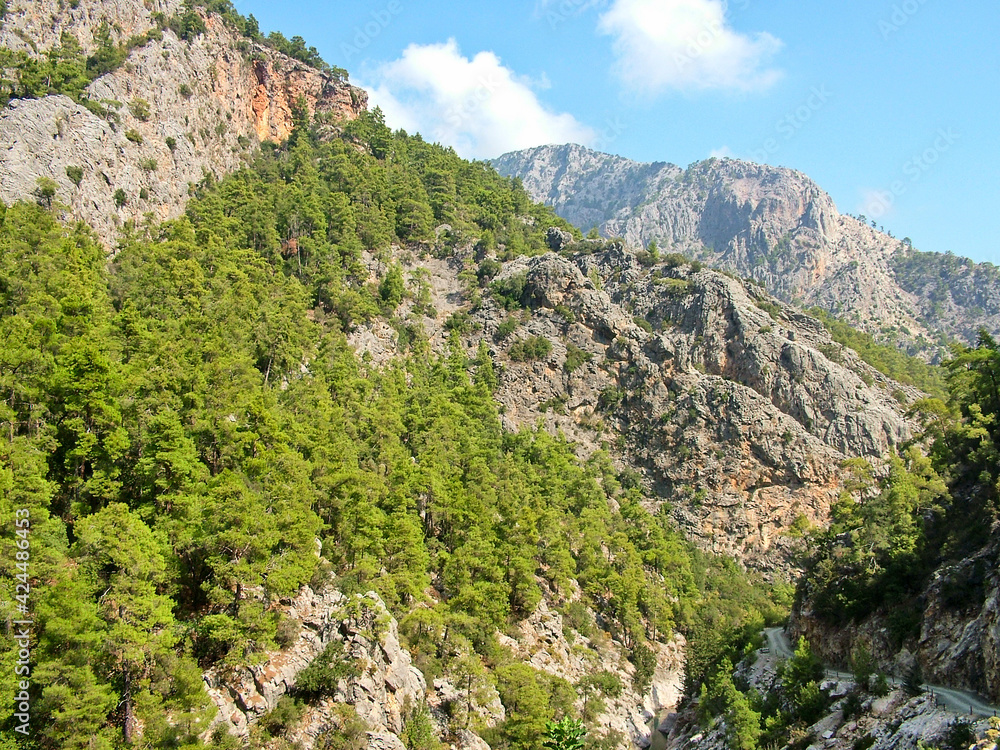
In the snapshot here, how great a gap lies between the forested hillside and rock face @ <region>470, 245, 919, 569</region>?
7360 mm

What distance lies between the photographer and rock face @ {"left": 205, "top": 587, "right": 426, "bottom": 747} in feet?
103

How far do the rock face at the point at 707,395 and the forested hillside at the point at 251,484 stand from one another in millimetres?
7360

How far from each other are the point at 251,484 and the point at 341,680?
1210 cm

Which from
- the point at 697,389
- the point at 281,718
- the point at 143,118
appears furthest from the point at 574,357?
the point at 281,718

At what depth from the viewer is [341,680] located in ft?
114

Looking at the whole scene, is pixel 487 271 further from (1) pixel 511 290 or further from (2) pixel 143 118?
(2) pixel 143 118

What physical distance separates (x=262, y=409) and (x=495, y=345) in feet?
200

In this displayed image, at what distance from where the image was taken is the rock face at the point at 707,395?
88.6m

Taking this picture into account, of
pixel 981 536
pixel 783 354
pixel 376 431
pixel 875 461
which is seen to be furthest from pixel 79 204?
pixel 875 461

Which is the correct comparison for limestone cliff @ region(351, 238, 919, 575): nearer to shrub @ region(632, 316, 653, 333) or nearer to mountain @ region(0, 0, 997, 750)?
shrub @ region(632, 316, 653, 333)

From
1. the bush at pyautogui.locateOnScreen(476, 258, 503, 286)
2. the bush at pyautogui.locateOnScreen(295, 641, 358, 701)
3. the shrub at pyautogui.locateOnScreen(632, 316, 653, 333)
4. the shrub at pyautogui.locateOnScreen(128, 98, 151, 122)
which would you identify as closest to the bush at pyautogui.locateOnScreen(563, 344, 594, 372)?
the shrub at pyautogui.locateOnScreen(632, 316, 653, 333)

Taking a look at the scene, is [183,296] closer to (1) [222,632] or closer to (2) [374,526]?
(2) [374,526]

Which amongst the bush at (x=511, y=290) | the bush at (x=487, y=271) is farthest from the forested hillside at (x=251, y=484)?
the bush at (x=487, y=271)

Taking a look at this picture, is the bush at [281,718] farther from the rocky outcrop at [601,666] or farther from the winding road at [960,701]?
the winding road at [960,701]
